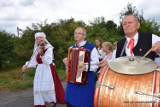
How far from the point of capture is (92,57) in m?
5.24

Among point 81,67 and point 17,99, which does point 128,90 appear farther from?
point 17,99

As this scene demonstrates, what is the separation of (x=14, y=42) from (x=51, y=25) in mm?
2035

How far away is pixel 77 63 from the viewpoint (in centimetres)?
485

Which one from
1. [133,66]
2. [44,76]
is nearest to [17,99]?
[44,76]

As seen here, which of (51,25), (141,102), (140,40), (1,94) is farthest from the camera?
(51,25)

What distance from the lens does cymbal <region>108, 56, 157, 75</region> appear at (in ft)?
10.6

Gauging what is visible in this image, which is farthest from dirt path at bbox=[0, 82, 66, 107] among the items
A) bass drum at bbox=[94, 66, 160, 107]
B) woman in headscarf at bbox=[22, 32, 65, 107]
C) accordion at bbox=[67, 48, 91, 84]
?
bass drum at bbox=[94, 66, 160, 107]

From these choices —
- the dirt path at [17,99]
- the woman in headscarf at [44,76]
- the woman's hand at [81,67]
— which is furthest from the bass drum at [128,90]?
the dirt path at [17,99]

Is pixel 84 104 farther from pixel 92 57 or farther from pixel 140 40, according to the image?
pixel 140 40

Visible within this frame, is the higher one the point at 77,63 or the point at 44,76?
→ the point at 77,63

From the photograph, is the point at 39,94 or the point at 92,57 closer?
the point at 92,57

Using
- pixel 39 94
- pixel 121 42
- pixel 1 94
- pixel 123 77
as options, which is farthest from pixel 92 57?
pixel 1 94

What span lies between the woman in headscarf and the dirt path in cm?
97

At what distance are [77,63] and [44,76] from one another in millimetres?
2608
